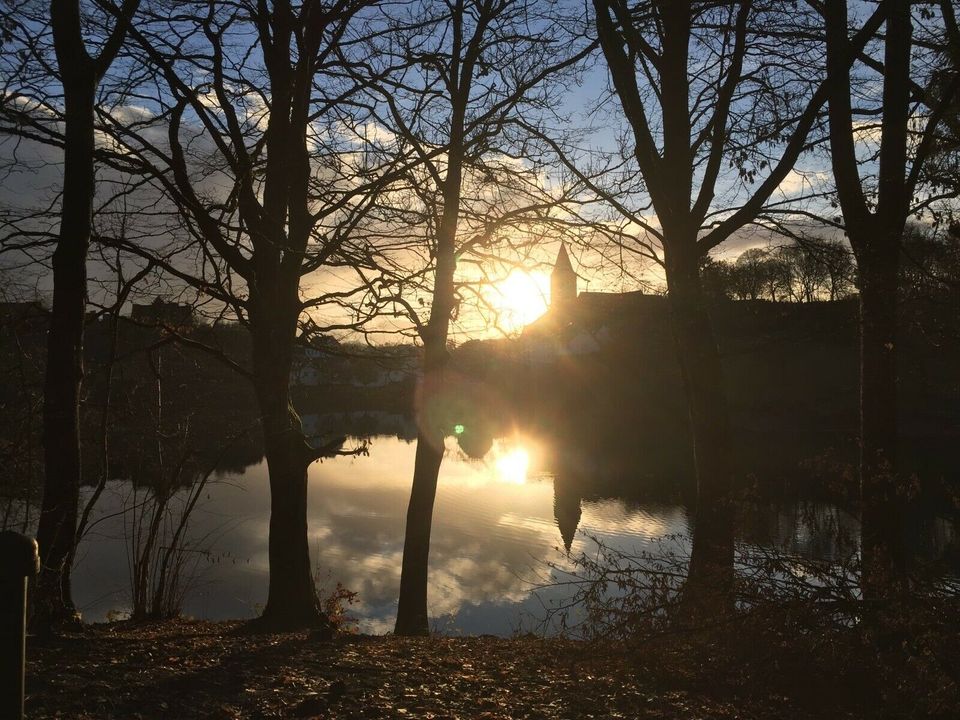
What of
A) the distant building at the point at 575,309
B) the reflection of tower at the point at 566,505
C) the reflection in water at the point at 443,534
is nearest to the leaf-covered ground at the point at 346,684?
the reflection in water at the point at 443,534

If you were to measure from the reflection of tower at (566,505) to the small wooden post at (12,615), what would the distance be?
63.3ft

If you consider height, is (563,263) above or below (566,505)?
above

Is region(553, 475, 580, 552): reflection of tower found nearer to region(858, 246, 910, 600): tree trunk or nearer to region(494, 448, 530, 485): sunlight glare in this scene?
region(494, 448, 530, 485): sunlight glare

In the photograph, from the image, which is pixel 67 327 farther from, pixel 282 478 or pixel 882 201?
pixel 882 201

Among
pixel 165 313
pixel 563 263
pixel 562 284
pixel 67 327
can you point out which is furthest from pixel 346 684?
pixel 562 284

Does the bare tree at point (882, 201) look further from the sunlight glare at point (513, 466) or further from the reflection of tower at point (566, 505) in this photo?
the sunlight glare at point (513, 466)

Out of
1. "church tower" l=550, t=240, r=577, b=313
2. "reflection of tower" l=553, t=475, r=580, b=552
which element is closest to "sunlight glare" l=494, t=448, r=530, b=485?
"reflection of tower" l=553, t=475, r=580, b=552

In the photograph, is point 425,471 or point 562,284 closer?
point 562,284

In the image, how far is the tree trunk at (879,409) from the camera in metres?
7.34

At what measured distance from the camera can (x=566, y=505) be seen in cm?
A: 2733

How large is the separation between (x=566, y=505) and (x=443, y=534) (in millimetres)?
5340

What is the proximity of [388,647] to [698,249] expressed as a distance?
17.7ft

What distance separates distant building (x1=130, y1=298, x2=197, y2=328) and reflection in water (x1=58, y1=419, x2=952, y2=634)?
264cm

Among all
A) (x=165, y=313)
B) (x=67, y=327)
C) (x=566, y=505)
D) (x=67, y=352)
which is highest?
(x=165, y=313)
